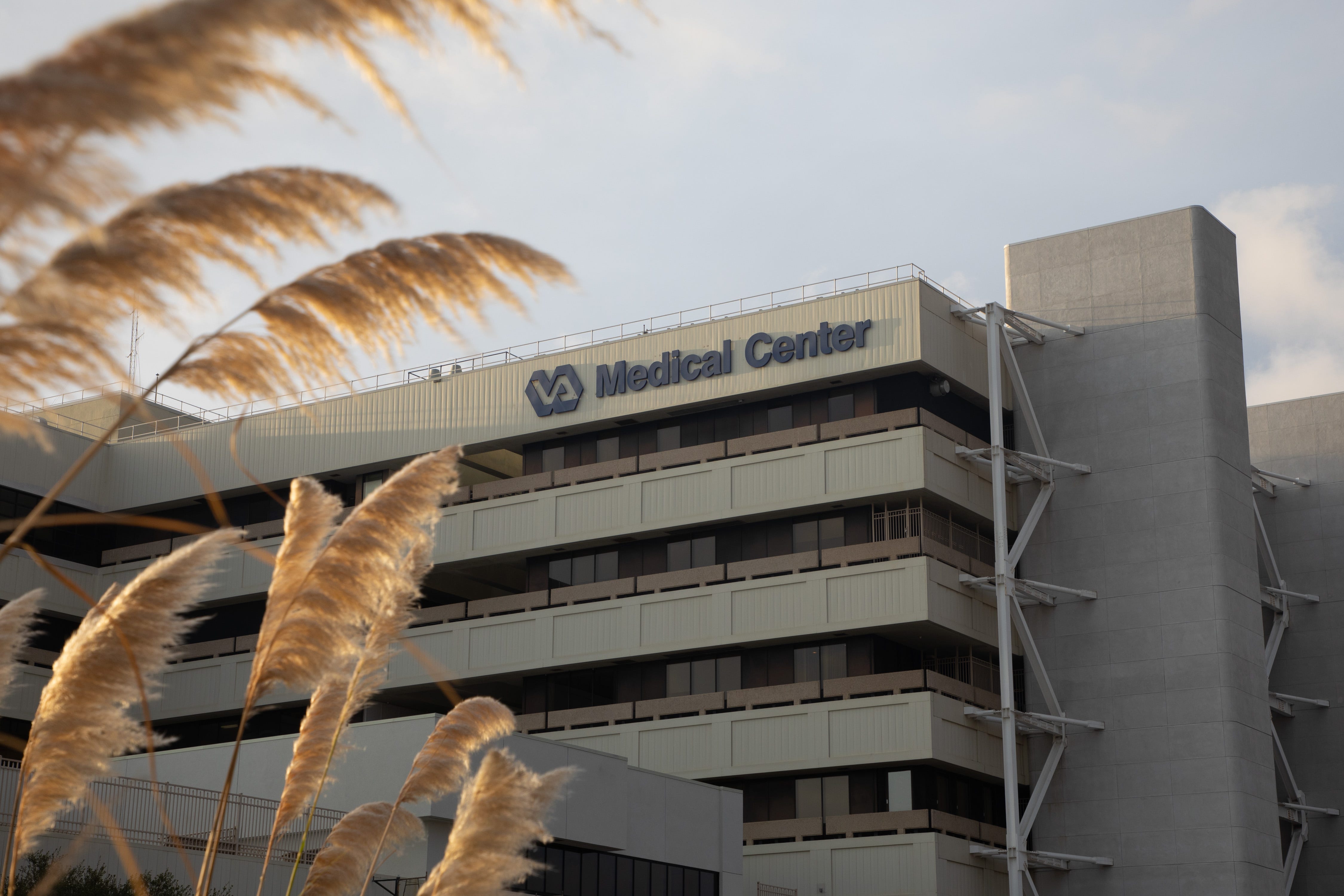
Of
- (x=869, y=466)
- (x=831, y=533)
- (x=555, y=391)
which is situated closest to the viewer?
(x=869, y=466)

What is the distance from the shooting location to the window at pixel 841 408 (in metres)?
51.6

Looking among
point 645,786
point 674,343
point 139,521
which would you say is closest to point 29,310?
point 139,521

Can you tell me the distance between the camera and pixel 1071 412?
53.4 m

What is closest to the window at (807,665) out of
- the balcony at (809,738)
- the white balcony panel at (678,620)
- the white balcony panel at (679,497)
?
the balcony at (809,738)

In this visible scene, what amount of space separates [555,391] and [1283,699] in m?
28.5

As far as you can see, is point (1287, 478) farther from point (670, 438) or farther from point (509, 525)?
point (509, 525)

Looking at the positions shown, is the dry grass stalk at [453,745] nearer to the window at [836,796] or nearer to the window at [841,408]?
the window at [836,796]

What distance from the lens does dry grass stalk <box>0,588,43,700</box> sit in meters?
10.6

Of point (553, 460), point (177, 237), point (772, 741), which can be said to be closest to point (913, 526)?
point (772, 741)

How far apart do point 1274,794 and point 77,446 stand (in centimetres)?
4298

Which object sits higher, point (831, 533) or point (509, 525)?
point (509, 525)

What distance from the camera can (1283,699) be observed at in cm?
5775

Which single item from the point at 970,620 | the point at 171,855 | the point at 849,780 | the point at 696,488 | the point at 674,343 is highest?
the point at 674,343

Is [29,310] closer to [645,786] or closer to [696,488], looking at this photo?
[645,786]
